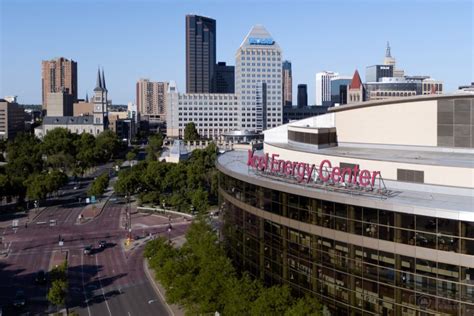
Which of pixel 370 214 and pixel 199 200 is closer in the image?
pixel 370 214

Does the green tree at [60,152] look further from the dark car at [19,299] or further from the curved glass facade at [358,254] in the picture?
the curved glass facade at [358,254]

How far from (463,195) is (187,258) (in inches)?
1237

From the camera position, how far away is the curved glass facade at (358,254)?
1409 inches

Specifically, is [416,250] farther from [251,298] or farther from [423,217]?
[251,298]

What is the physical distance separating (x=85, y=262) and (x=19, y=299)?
16.7 m

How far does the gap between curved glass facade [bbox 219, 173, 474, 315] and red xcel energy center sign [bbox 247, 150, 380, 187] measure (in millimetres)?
2405

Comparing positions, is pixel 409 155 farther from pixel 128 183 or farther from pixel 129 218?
Result: pixel 128 183

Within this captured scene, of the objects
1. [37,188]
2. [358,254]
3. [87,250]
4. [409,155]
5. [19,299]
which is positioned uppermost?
[409,155]

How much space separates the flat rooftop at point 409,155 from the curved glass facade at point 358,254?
8655mm

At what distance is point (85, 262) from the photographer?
7962 centimetres

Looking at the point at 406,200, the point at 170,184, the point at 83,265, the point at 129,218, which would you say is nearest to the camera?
the point at 406,200

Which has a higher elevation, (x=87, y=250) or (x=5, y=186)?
(x=5, y=186)

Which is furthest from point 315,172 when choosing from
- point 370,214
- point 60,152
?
point 60,152

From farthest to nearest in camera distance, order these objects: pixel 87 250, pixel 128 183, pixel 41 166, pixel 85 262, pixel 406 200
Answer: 1. pixel 41 166
2. pixel 128 183
3. pixel 87 250
4. pixel 85 262
5. pixel 406 200
